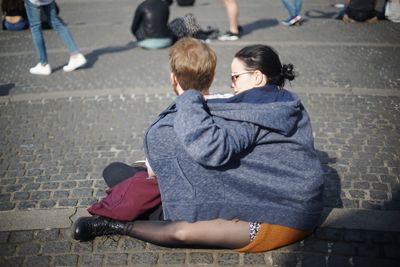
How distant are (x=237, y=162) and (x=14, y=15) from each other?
8188 millimetres

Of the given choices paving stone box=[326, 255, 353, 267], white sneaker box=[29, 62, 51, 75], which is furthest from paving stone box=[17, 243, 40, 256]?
white sneaker box=[29, 62, 51, 75]

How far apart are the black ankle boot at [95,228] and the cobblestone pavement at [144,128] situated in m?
0.09

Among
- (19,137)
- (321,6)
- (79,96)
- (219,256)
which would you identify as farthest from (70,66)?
(321,6)

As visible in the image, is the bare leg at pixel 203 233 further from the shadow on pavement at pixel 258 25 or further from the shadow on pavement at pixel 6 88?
the shadow on pavement at pixel 258 25

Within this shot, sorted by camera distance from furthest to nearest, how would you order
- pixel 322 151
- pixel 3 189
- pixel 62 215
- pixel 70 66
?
pixel 70 66
pixel 322 151
pixel 3 189
pixel 62 215

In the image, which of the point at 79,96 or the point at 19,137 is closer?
the point at 19,137

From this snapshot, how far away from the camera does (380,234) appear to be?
2922 millimetres

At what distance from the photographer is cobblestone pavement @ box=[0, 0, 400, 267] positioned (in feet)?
9.21

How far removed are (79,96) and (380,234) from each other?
13.7ft

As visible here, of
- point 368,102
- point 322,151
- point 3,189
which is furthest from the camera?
point 368,102

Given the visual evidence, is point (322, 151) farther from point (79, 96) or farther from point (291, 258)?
point (79, 96)

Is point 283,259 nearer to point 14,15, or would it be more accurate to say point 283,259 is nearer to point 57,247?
point 57,247

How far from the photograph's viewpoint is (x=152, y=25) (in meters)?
7.33

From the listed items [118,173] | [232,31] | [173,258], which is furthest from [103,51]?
[173,258]
